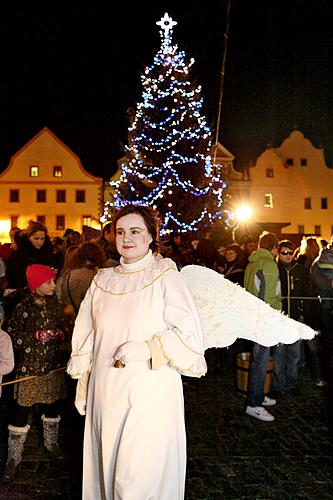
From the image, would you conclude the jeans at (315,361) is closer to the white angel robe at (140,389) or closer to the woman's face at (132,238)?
the white angel robe at (140,389)

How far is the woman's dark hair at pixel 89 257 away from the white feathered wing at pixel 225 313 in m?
2.90

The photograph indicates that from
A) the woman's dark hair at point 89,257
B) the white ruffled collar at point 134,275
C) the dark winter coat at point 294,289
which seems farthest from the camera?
the dark winter coat at point 294,289

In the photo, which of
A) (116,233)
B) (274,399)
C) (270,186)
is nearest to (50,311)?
(116,233)

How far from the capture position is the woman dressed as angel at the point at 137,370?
299cm

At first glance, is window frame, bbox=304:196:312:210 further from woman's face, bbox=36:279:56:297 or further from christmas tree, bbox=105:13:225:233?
woman's face, bbox=36:279:56:297

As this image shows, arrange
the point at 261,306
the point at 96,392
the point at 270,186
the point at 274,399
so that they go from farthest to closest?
the point at 270,186
the point at 274,399
the point at 261,306
the point at 96,392

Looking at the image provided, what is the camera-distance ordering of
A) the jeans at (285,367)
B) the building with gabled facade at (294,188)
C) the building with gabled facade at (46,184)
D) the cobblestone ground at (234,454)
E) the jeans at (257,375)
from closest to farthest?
the cobblestone ground at (234,454) → the jeans at (257,375) → the jeans at (285,367) → the building with gabled facade at (46,184) → the building with gabled facade at (294,188)

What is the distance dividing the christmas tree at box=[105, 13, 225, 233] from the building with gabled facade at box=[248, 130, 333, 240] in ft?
70.3

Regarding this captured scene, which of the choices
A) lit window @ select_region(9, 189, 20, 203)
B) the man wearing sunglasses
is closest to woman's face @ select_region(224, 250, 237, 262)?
the man wearing sunglasses

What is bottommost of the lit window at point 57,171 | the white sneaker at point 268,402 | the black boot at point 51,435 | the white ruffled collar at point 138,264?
the white sneaker at point 268,402

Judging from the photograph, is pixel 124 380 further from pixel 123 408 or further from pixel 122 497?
pixel 122 497

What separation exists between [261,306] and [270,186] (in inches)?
1576

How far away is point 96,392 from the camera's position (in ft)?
10.5

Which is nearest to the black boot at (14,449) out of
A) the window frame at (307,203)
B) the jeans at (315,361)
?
the jeans at (315,361)
